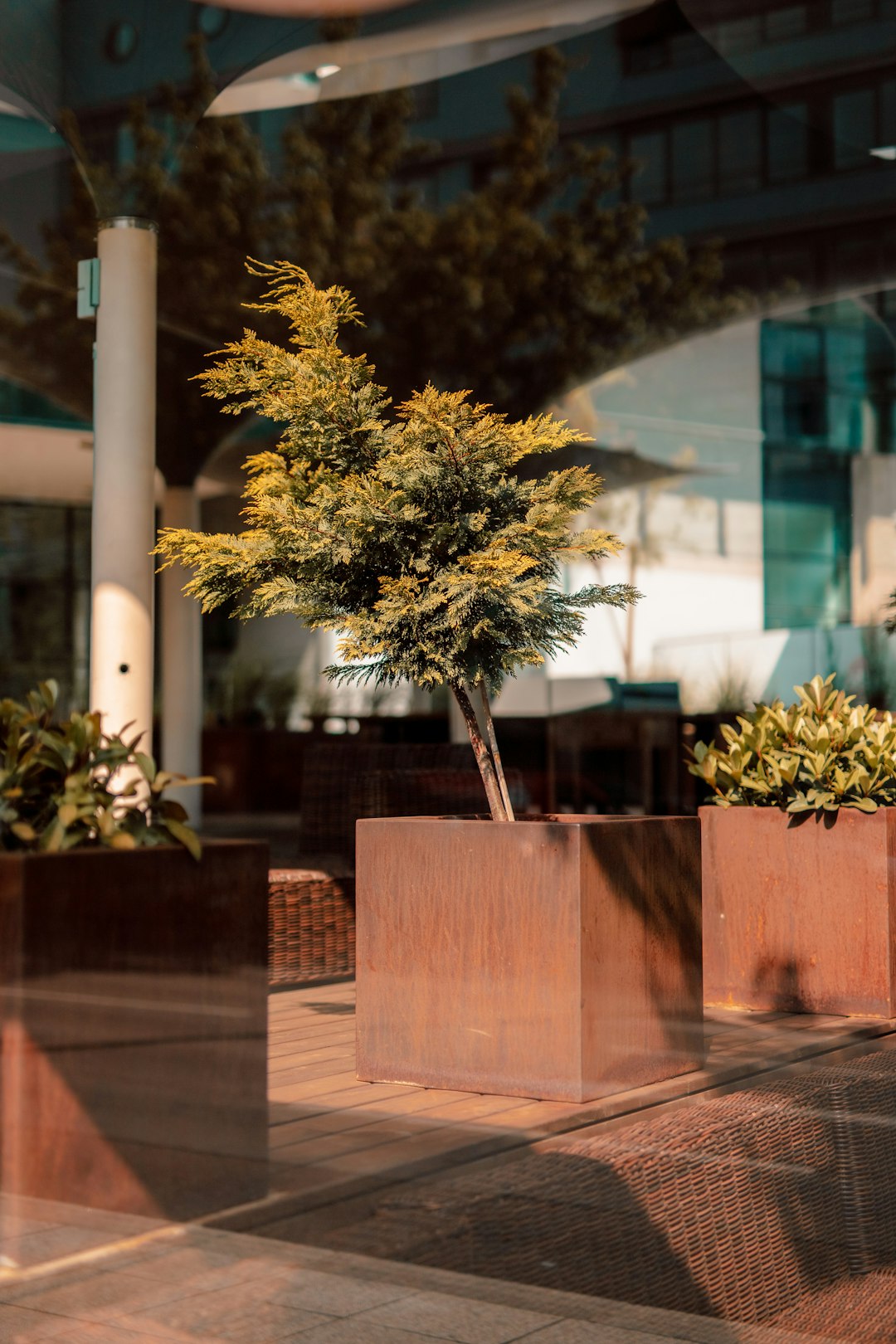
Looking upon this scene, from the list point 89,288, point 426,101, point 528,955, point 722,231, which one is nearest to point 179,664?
point 426,101

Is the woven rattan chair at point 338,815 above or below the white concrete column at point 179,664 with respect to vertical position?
below

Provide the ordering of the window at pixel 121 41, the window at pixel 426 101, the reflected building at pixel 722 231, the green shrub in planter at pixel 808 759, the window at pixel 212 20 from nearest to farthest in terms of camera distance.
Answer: the green shrub in planter at pixel 808 759 < the window at pixel 121 41 < the window at pixel 212 20 < the reflected building at pixel 722 231 < the window at pixel 426 101

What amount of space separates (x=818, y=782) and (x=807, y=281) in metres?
3.31

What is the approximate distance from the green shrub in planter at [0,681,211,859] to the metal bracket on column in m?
3.61

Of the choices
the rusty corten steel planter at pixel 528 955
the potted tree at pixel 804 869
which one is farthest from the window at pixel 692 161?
the rusty corten steel planter at pixel 528 955

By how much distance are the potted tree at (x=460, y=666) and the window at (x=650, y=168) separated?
4444 mm

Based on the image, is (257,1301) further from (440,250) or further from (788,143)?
(440,250)

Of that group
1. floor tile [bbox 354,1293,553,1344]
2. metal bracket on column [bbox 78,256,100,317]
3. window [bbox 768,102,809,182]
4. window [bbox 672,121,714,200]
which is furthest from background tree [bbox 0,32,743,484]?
floor tile [bbox 354,1293,553,1344]

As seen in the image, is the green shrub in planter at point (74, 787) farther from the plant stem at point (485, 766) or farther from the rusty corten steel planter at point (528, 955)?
the plant stem at point (485, 766)

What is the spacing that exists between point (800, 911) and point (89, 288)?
3.39 meters

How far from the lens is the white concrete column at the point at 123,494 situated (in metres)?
5.20

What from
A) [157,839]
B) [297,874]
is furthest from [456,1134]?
[297,874]

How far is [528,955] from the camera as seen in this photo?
110 inches

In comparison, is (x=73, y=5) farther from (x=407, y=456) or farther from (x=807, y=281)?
(x=407, y=456)
